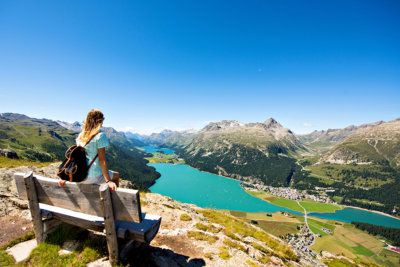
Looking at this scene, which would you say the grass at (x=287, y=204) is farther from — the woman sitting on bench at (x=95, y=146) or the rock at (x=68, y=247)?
the woman sitting on bench at (x=95, y=146)

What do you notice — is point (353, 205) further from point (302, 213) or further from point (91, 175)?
point (91, 175)

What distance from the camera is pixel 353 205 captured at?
16388 cm

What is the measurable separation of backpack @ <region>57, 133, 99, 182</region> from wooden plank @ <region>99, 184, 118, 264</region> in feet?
3.44

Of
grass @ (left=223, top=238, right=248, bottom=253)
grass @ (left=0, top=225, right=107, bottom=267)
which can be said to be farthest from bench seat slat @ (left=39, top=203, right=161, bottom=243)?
grass @ (left=223, top=238, right=248, bottom=253)

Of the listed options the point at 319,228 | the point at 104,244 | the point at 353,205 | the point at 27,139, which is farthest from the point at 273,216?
the point at 27,139

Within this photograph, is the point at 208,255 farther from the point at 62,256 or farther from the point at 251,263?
the point at 62,256

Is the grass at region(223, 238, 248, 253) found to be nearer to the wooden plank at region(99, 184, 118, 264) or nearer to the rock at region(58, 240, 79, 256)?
the wooden plank at region(99, 184, 118, 264)

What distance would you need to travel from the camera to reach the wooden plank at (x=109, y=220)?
371cm

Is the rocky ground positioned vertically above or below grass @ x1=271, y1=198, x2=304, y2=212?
above

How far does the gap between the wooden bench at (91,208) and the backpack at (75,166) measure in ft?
0.72

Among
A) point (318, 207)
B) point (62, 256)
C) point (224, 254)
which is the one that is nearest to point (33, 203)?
point (62, 256)

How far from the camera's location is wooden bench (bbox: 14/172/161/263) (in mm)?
3717

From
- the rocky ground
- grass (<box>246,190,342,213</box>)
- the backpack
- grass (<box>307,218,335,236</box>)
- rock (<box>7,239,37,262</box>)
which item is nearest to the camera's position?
the backpack

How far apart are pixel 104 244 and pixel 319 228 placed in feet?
457
